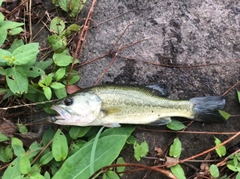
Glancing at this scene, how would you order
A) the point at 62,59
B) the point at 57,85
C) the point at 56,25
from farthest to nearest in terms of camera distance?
the point at 56,25 → the point at 62,59 → the point at 57,85

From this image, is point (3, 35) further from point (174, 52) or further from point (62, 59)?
point (174, 52)

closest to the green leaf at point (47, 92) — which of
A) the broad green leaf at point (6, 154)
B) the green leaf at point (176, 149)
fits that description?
the broad green leaf at point (6, 154)

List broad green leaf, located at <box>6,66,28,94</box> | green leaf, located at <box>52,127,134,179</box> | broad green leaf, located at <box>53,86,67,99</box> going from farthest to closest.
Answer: broad green leaf, located at <box>53,86,67,99</box>
broad green leaf, located at <box>6,66,28,94</box>
green leaf, located at <box>52,127,134,179</box>

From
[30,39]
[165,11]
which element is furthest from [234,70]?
[30,39]

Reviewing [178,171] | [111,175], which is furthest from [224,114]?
[111,175]

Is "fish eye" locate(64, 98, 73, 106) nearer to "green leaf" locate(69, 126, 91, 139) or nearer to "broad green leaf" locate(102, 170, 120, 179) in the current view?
"green leaf" locate(69, 126, 91, 139)

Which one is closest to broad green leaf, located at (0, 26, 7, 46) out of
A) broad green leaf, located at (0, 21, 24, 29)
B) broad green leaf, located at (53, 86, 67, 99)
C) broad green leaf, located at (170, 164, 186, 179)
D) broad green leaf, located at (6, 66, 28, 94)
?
broad green leaf, located at (0, 21, 24, 29)

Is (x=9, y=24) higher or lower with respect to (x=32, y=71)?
higher
